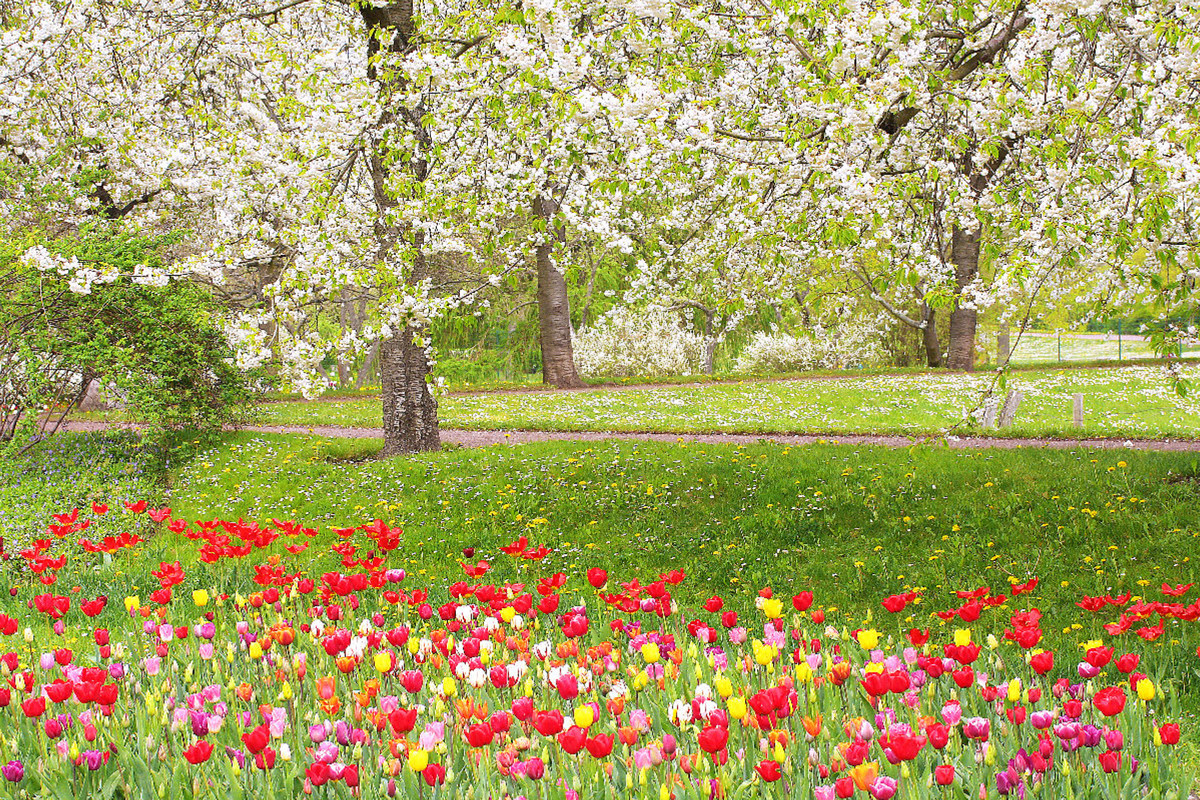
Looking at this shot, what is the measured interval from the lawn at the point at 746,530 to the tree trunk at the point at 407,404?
0.62m

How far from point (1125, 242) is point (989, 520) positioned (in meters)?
3.04

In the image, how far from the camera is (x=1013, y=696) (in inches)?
97.7

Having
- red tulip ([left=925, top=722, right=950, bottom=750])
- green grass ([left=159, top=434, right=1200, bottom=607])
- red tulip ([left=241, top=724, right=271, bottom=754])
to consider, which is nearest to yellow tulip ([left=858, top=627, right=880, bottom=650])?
red tulip ([left=925, top=722, right=950, bottom=750])

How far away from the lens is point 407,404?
40.2 feet

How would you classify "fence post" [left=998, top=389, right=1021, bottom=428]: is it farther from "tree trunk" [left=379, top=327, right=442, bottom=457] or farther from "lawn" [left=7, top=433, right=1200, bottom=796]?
"tree trunk" [left=379, top=327, right=442, bottom=457]

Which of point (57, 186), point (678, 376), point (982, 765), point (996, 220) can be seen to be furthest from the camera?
point (678, 376)

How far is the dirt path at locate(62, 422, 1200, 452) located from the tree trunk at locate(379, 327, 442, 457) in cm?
129

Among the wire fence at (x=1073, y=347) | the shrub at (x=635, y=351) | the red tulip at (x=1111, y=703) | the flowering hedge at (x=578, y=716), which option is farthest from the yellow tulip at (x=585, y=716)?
the wire fence at (x=1073, y=347)

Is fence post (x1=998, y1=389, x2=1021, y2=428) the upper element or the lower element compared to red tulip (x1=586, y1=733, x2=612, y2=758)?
lower

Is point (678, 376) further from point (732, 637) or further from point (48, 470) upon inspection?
point (732, 637)

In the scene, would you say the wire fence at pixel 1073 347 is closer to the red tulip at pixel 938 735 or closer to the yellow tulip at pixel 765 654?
the yellow tulip at pixel 765 654

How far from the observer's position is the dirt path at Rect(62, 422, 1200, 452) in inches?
473

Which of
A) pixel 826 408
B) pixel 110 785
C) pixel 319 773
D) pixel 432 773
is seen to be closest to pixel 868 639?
pixel 432 773

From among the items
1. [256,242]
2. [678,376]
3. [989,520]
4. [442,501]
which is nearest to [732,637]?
[989,520]
